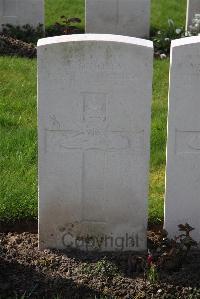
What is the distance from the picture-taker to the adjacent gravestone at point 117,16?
33.3 feet

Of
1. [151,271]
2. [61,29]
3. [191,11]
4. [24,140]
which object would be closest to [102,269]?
[151,271]

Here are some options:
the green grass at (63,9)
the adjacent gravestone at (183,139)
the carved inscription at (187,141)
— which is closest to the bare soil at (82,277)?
the adjacent gravestone at (183,139)

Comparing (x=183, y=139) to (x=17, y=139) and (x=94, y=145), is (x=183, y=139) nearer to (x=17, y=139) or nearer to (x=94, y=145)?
(x=94, y=145)

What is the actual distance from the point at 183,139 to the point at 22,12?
20.0 feet

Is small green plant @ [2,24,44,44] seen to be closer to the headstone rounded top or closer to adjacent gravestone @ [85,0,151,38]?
adjacent gravestone @ [85,0,151,38]

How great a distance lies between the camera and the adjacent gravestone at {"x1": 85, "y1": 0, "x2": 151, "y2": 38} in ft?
33.3

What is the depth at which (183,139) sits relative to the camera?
15.0 feet

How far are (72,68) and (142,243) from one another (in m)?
1.25

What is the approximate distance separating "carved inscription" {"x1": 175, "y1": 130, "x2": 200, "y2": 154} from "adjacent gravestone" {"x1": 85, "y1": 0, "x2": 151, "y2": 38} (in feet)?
19.2

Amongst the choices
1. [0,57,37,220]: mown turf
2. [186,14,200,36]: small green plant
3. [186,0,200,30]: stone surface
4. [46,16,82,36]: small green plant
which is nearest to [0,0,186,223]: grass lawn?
[0,57,37,220]: mown turf

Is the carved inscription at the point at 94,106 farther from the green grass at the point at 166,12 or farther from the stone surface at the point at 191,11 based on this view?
the green grass at the point at 166,12

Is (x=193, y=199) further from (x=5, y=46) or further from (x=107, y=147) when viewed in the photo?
(x=5, y=46)

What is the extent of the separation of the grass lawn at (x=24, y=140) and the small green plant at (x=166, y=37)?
649mm

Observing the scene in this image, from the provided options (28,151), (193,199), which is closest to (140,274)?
(193,199)
